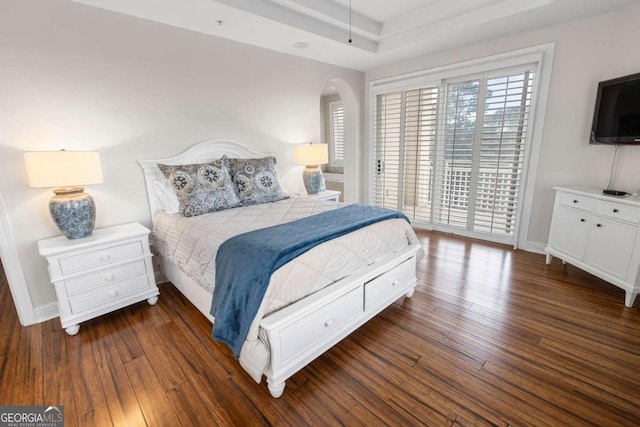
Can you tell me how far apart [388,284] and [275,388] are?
42.6 inches

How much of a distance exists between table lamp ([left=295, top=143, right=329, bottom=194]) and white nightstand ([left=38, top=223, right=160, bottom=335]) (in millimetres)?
1991

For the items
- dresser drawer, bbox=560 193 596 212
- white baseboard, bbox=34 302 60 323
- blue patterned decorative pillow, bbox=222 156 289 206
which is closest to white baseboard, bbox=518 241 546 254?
dresser drawer, bbox=560 193 596 212

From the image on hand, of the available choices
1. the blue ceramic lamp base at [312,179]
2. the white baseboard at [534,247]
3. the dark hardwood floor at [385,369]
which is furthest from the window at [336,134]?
the dark hardwood floor at [385,369]

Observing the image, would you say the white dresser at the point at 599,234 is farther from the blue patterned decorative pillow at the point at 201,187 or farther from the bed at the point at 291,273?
the blue patterned decorative pillow at the point at 201,187

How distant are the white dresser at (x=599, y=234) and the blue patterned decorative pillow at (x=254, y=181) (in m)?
2.83

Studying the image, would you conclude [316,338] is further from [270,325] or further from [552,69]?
[552,69]

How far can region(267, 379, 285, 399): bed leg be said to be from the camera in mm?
1557

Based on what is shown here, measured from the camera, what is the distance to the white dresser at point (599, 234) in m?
2.29

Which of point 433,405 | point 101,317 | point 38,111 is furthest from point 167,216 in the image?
point 433,405

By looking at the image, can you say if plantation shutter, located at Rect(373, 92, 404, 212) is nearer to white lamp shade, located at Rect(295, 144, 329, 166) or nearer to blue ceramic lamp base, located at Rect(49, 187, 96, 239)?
white lamp shade, located at Rect(295, 144, 329, 166)

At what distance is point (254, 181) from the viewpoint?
304cm

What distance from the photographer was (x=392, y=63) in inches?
165

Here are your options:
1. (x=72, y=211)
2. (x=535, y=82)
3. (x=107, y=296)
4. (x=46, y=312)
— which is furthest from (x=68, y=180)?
(x=535, y=82)

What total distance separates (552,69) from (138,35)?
4046 mm
